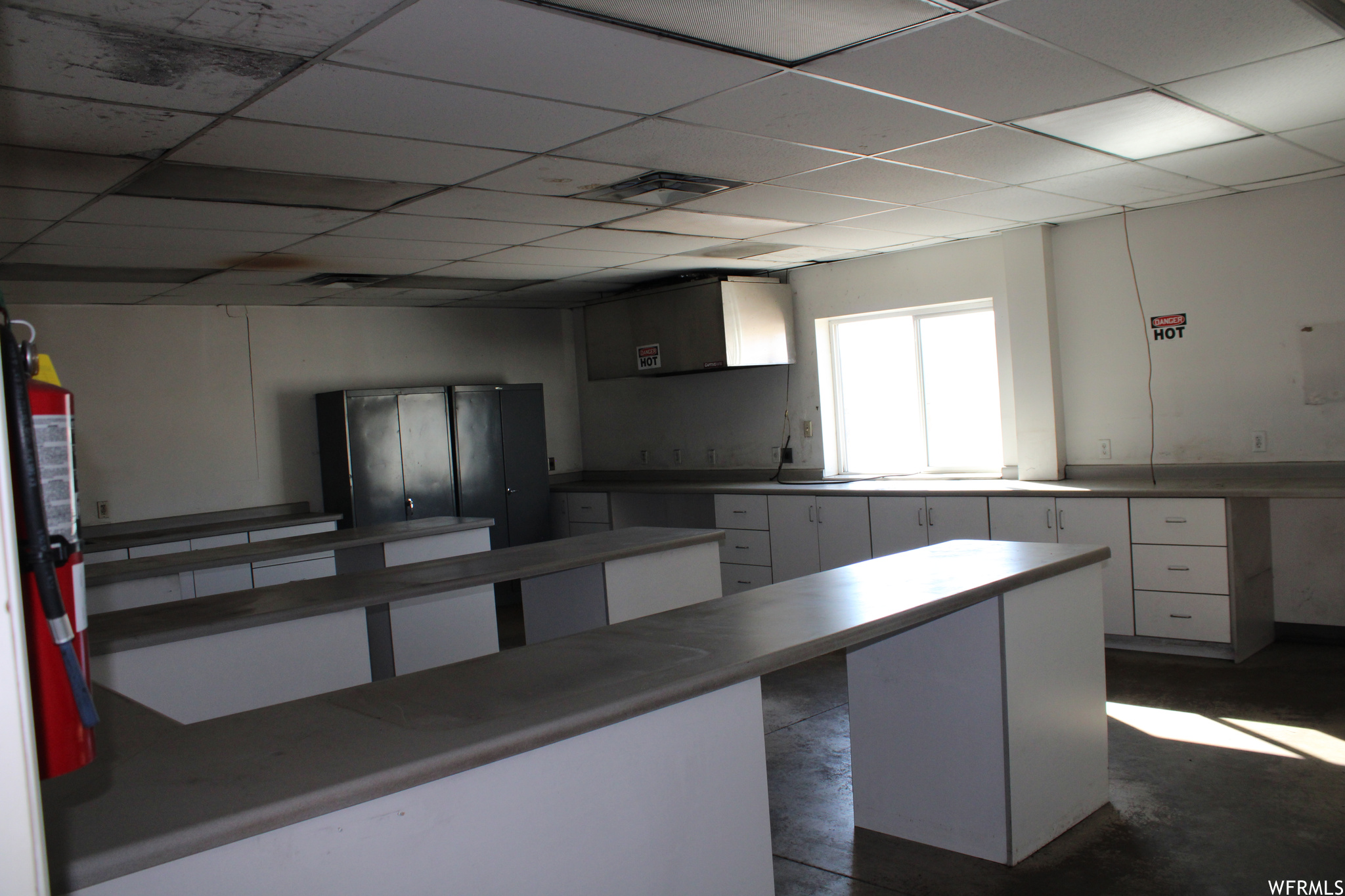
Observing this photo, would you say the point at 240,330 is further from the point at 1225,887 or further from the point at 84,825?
the point at 1225,887

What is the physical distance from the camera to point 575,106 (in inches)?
105

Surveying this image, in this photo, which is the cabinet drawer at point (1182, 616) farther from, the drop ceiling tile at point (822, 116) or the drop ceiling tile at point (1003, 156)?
the drop ceiling tile at point (822, 116)

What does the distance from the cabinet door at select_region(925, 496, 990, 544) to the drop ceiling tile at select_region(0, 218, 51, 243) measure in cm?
451

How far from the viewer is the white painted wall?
222 inches

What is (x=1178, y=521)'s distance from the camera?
4570 mm

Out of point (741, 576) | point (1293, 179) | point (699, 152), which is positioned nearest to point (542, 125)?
point (699, 152)

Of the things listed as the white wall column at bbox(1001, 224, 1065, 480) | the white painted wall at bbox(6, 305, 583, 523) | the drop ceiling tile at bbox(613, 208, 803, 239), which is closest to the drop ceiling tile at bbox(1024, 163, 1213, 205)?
the white wall column at bbox(1001, 224, 1065, 480)

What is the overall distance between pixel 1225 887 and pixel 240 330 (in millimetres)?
6127

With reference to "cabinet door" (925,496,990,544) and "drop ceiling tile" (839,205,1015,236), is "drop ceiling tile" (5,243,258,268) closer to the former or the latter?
"drop ceiling tile" (839,205,1015,236)

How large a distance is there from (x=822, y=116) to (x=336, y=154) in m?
1.57

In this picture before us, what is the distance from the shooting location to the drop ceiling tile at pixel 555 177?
329 cm

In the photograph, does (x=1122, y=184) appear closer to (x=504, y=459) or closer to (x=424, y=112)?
(x=424, y=112)

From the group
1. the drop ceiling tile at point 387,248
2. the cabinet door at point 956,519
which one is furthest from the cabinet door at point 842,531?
the drop ceiling tile at point 387,248

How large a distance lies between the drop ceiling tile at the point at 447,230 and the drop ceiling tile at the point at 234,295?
167 centimetres
